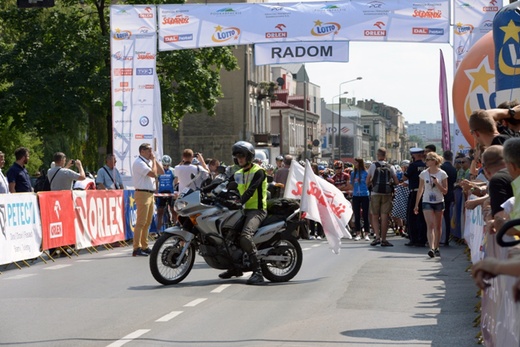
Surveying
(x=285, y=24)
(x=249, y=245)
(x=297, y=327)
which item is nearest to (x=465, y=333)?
(x=297, y=327)

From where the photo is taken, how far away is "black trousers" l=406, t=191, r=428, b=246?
839 inches

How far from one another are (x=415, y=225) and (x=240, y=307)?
35.8 ft

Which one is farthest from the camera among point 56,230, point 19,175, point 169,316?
point 56,230

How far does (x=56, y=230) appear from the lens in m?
18.3

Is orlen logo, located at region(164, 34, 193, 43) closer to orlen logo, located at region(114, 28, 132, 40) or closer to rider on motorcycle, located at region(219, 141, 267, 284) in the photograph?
orlen logo, located at region(114, 28, 132, 40)

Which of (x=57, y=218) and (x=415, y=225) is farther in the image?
(x=415, y=225)

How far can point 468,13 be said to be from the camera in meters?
25.4

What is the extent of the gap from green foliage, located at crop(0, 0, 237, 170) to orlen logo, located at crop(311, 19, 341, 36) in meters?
24.5

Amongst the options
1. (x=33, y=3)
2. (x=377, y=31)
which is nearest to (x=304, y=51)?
(x=377, y=31)

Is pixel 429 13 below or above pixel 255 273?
above

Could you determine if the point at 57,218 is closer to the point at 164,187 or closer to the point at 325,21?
the point at 164,187

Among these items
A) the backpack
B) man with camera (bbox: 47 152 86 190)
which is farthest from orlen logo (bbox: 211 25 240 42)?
man with camera (bbox: 47 152 86 190)

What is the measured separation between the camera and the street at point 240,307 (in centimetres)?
909

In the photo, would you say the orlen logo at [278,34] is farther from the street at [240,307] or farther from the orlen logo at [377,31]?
the street at [240,307]
